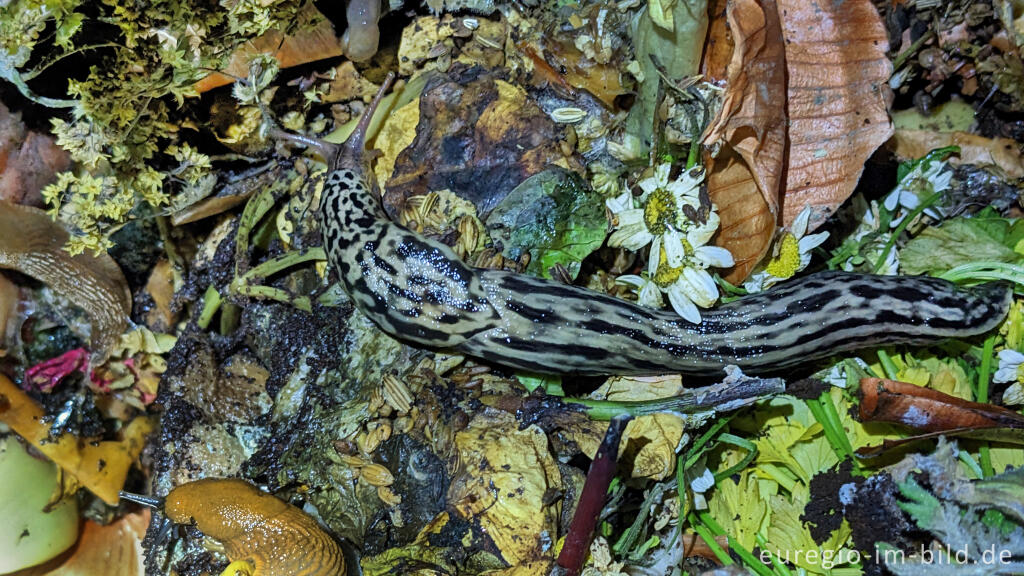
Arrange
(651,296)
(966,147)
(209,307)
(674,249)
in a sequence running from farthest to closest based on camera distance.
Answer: (209,307), (966,147), (651,296), (674,249)

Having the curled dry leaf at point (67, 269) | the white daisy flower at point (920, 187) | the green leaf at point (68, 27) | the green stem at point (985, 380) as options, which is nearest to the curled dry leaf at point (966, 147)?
the white daisy flower at point (920, 187)

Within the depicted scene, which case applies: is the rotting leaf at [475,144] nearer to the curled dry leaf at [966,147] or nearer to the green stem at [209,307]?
the green stem at [209,307]

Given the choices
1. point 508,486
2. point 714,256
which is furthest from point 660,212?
point 508,486

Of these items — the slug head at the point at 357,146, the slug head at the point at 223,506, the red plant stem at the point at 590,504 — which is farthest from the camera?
the slug head at the point at 357,146

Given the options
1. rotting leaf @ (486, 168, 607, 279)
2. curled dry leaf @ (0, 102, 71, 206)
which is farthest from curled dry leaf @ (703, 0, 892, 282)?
curled dry leaf @ (0, 102, 71, 206)

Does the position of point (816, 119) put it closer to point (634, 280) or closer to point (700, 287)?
point (700, 287)

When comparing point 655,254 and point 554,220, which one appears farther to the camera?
point 554,220

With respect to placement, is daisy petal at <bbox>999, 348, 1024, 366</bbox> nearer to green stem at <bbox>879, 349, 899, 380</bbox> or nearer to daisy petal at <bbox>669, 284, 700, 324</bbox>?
green stem at <bbox>879, 349, 899, 380</bbox>
